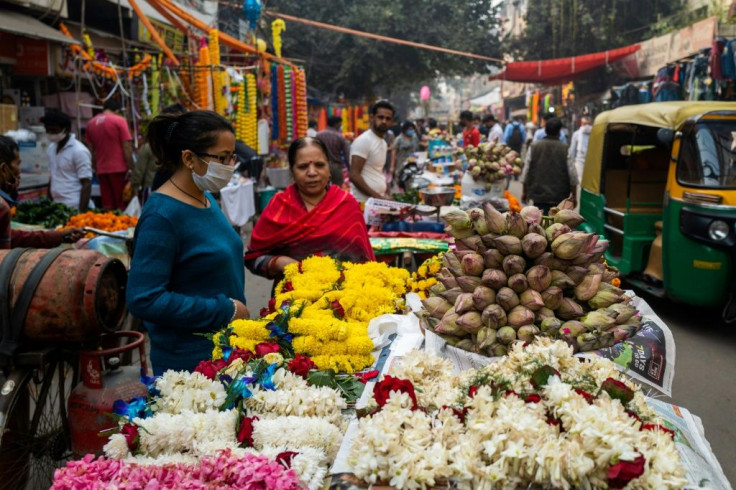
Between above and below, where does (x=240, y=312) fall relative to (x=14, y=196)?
below

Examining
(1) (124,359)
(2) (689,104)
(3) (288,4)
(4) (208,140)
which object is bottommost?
(1) (124,359)

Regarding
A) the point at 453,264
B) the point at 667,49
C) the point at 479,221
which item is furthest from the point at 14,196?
the point at 667,49

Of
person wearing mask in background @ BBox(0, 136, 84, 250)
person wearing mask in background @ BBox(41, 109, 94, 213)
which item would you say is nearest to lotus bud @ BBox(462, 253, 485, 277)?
person wearing mask in background @ BBox(0, 136, 84, 250)

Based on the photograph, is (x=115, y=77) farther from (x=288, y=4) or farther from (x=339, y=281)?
(x=288, y=4)

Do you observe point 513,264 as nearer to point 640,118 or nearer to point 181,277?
point 181,277

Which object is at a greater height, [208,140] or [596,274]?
[208,140]

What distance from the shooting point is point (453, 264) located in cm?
246

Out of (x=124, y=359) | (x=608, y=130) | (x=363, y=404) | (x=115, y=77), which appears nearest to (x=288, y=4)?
(x=115, y=77)

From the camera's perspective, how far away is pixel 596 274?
2.34 meters

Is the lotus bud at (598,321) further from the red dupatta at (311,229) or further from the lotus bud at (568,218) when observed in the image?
the red dupatta at (311,229)

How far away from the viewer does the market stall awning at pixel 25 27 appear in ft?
24.8

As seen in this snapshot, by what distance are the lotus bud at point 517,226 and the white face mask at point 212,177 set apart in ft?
4.12

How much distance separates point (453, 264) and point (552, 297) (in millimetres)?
428

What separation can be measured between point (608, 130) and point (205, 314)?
19.9 feet
